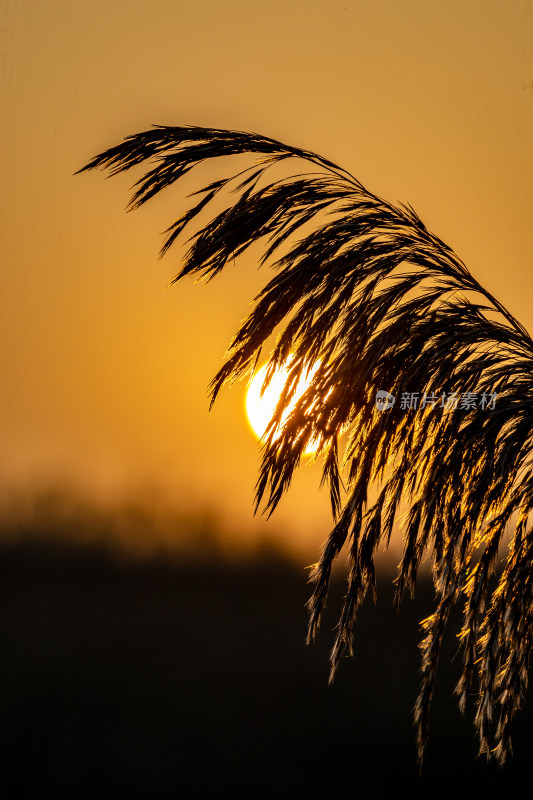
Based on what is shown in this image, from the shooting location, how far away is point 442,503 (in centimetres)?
253

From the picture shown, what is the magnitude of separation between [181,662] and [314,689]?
6292 millimetres

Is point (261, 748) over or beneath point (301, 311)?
beneath

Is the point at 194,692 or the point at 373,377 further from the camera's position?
the point at 194,692

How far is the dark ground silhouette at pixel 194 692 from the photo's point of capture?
34.1 meters

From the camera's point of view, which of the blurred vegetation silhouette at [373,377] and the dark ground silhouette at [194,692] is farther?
the dark ground silhouette at [194,692]

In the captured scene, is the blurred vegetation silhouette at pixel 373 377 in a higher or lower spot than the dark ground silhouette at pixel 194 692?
higher

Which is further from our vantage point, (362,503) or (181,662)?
(181,662)

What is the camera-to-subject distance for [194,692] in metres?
37.5

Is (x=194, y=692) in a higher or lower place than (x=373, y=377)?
lower

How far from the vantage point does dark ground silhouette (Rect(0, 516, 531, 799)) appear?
34.1 metres

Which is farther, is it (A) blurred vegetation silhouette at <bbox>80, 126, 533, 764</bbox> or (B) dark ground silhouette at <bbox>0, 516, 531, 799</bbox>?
(B) dark ground silhouette at <bbox>0, 516, 531, 799</bbox>

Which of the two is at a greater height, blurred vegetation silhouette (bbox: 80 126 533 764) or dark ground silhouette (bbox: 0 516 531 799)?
blurred vegetation silhouette (bbox: 80 126 533 764)

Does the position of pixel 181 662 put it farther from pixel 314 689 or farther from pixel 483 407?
pixel 483 407

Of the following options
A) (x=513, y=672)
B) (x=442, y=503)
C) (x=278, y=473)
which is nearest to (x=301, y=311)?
(x=278, y=473)
